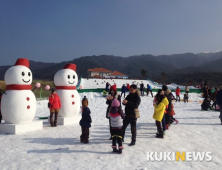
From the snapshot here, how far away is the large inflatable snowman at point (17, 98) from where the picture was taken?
6.82 meters

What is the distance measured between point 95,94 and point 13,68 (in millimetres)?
14458

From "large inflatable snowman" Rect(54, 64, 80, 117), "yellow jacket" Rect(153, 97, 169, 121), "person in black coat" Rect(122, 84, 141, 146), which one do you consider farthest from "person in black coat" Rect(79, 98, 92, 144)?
"large inflatable snowman" Rect(54, 64, 80, 117)

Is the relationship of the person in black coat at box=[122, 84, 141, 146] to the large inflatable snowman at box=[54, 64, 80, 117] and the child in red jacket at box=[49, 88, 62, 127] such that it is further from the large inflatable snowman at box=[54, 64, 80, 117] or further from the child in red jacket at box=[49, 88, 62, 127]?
the large inflatable snowman at box=[54, 64, 80, 117]

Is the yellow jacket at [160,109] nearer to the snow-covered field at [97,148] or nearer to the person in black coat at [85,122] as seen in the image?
the snow-covered field at [97,148]

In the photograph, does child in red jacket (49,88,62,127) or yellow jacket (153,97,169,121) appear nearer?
yellow jacket (153,97,169,121)

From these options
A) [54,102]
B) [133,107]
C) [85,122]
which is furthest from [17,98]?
[133,107]

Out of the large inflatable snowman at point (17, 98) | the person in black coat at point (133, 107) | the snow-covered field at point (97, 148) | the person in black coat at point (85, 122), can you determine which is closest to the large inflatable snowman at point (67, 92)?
the snow-covered field at point (97, 148)

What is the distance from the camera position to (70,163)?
4.22 meters

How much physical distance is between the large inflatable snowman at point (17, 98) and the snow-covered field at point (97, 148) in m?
0.64

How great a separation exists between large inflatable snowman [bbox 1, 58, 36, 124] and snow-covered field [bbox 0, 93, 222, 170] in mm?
637

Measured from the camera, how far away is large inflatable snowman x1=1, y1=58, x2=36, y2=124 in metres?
6.82

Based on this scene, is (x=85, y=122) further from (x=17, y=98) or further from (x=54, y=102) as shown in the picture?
(x=17, y=98)

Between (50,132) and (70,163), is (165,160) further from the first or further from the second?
(50,132)

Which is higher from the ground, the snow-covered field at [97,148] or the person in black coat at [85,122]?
the person in black coat at [85,122]
